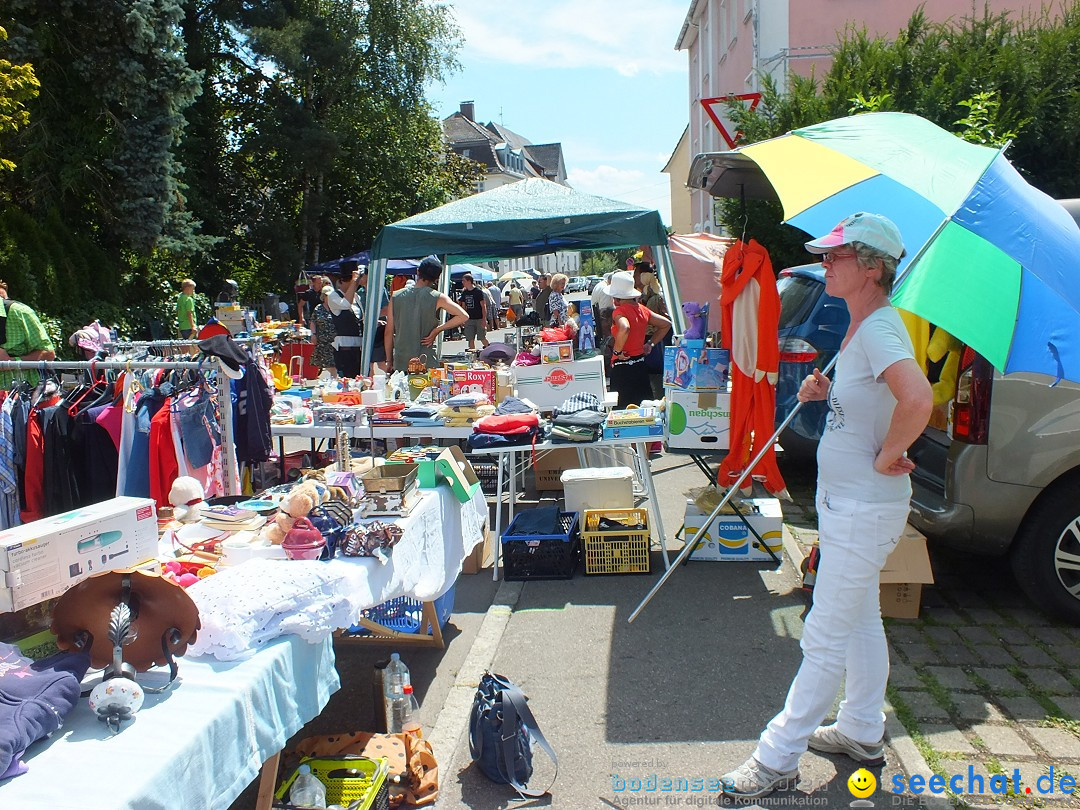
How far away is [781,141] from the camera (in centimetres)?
441

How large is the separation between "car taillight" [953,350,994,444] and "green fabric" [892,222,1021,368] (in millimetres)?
1408

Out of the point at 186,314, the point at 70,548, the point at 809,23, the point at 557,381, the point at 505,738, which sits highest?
the point at 809,23

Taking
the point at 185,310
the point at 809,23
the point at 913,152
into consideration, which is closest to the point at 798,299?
the point at 913,152

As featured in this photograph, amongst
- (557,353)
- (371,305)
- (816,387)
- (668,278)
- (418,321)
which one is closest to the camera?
(816,387)

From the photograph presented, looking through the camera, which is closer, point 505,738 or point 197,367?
point 505,738

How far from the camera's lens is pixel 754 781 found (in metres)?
3.06

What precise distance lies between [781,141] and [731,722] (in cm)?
293

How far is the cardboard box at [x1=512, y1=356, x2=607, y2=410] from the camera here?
24.5 feet

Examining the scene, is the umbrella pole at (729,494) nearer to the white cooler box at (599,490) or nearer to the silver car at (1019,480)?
the silver car at (1019,480)

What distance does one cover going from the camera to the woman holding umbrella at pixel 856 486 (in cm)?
284

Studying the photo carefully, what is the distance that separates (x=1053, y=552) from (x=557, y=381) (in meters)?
4.11

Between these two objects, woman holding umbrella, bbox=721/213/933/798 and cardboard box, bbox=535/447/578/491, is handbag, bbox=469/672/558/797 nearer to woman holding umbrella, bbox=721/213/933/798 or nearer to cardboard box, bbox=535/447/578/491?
woman holding umbrella, bbox=721/213/933/798

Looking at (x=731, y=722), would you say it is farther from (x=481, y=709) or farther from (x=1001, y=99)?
(x=1001, y=99)

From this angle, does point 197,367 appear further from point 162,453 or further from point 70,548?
point 70,548
